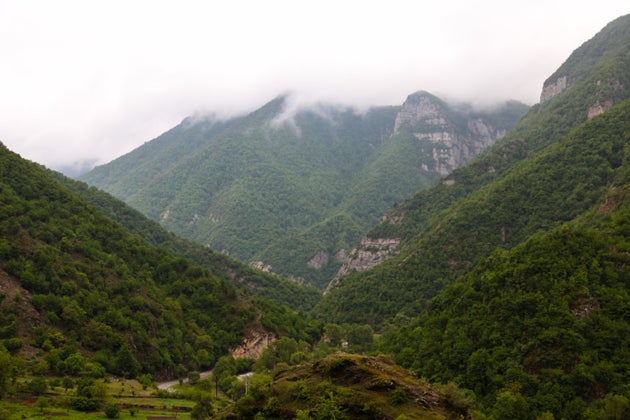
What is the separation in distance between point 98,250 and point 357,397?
8067 cm

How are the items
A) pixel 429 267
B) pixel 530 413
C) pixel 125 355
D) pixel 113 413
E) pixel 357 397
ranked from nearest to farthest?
pixel 357 397
pixel 113 413
pixel 530 413
pixel 125 355
pixel 429 267

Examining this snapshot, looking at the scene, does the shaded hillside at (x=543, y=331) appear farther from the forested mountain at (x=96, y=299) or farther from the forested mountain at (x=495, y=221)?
the forested mountain at (x=96, y=299)

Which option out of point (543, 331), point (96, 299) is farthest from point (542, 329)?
point (96, 299)

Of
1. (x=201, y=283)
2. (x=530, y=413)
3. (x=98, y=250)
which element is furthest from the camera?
(x=201, y=283)

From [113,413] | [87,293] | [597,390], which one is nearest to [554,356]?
[597,390]

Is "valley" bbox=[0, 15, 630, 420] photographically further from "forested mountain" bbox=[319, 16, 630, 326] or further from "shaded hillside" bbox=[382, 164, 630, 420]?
"forested mountain" bbox=[319, 16, 630, 326]

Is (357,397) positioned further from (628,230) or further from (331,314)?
(331,314)

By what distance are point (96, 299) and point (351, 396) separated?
62238 millimetres

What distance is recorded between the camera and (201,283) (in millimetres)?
131625

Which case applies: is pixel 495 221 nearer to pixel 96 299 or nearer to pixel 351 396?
pixel 351 396

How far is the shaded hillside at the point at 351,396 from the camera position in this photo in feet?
185

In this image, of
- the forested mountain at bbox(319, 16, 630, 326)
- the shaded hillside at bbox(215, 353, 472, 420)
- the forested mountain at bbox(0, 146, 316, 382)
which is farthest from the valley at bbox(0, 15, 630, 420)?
the forested mountain at bbox(319, 16, 630, 326)

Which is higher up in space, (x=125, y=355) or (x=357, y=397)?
(x=125, y=355)

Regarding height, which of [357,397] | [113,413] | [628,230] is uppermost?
[113,413]
